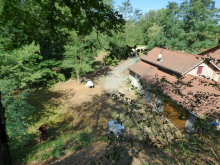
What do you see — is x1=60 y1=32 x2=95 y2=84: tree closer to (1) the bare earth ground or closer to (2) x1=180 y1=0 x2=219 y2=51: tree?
(1) the bare earth ground

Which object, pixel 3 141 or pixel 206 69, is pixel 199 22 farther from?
pixel 3 141

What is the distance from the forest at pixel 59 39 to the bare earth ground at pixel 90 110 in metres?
2.49

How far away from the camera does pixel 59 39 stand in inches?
144

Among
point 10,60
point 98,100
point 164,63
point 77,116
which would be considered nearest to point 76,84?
point 98,100

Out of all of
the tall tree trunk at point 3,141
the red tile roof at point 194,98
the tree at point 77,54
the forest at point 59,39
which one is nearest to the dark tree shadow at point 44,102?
the forest at point 59,39

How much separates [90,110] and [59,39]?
426 inches

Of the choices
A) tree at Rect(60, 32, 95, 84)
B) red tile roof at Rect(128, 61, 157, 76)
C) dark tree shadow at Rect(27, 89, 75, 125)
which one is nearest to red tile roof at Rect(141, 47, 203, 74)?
red tile roof at Rect(128, 61, 157, 76)

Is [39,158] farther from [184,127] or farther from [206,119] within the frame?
[184,127]

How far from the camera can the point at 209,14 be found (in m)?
29.7

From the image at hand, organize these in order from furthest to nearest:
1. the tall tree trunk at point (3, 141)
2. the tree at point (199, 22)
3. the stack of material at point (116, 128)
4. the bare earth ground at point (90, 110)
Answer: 1. the tree at point (199, 22)
2. the stack of material at point (116, 128)
3. the bare earth ground at point (90, 110)
4. the tall tree trunk at point (3, 141)

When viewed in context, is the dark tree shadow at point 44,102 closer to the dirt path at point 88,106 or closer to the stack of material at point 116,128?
the dirt path at point 88,106

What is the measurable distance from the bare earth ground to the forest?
8.18 ft

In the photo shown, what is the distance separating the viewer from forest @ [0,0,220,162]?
9.89 ft

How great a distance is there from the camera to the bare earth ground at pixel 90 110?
633 cm
